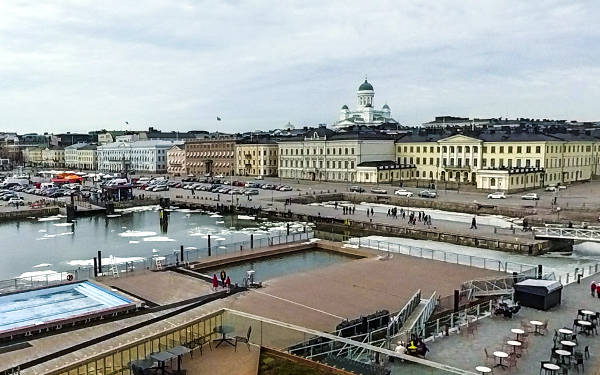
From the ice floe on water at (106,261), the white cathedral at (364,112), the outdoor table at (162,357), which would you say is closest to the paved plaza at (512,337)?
the outdoor table at (162,357)

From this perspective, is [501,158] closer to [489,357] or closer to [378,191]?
[378,191]

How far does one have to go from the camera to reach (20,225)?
168ft

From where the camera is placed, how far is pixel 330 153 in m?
91.4

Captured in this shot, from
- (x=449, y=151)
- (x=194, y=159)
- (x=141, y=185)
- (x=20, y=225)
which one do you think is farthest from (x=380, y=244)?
(x=194, y=159)

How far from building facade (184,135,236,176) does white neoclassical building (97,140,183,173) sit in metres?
9.27

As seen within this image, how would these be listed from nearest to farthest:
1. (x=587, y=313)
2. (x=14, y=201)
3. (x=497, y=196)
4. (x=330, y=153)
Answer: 1. (x=587, y=313)
2. (x=497, y=196)
3. (x=14, y=201)
4. (x=330, y=153)

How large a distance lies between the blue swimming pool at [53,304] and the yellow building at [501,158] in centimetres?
5688

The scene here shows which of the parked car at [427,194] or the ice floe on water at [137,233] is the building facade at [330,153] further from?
the ice floe on water at [137,233]

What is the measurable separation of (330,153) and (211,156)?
98.0 ft

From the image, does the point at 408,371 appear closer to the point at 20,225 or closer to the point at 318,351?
the point at 318,351

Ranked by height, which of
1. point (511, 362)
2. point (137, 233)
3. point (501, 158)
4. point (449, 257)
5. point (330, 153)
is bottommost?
point (137, 233)

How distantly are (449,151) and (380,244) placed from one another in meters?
49.0

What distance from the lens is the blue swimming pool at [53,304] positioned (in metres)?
20.6

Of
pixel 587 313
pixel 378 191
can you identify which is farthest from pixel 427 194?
pixel 587 313
